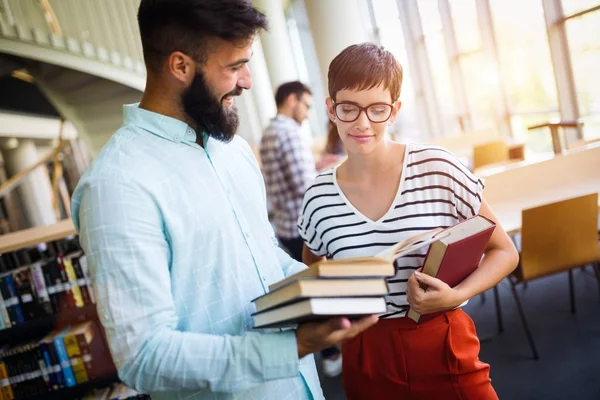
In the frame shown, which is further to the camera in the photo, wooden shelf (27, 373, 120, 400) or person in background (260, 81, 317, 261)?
person in background (260, 81, 317, 261)

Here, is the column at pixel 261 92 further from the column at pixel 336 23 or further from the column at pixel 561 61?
the column at pixel 561 61

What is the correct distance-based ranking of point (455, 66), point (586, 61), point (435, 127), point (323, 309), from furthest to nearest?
point (435, 127)
point (455, 66)
point (586, 61)
point (323, 309)

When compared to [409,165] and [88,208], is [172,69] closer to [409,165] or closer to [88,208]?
[88,208]

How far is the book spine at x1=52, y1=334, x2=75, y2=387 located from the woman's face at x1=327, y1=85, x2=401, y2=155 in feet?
6.85

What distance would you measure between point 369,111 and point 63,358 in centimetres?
225

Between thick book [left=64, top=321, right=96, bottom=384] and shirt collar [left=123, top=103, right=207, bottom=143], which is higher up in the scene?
shirt collar [left=123, top=103, right=207, bottom=143]

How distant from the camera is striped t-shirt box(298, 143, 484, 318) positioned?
4.07 ft

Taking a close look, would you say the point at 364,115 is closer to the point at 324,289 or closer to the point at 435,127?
the point at 324,289

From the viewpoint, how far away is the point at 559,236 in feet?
8.87

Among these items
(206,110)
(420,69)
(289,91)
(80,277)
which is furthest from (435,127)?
(206,110)

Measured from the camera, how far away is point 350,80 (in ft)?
4.17

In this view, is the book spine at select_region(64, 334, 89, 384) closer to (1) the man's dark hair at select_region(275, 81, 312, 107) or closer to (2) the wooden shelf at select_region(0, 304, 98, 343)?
(2) the wooden shelf at select_region(0, 304, 98, 343)

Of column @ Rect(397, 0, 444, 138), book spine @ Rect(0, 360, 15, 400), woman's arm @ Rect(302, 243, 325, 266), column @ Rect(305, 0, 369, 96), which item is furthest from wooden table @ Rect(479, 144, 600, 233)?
column @ Rect(397, 0, 444, 138)

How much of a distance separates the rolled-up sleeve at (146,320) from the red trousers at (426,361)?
Answer: 15.5 inches
